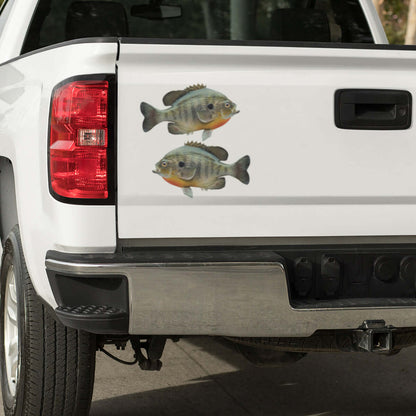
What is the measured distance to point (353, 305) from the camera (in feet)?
11.5

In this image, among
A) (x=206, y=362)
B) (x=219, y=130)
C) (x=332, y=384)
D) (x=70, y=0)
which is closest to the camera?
(x=219, y=130)

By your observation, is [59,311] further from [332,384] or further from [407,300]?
[332,384]

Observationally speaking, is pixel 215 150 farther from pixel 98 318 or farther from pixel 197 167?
pixel 98 318

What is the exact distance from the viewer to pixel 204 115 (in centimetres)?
342

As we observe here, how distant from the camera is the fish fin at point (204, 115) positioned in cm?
342

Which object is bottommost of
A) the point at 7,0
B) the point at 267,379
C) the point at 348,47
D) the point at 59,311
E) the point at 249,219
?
the point at 267,379

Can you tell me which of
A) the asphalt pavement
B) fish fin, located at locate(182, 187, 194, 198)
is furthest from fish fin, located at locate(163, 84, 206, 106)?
the asphalt pavement

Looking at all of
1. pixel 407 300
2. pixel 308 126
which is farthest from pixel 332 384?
pixel 308 126

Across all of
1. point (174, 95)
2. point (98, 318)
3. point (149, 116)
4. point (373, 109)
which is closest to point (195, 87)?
point (174, 95)

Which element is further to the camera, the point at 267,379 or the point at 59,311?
the point at 267,379

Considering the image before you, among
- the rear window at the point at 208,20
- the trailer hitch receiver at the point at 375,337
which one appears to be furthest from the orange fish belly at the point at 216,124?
the rear window at the point at 208,20

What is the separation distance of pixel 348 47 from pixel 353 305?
2.94 ft

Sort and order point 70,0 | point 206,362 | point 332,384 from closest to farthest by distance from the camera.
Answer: point 332,384 → point 206,362 → point 70,0

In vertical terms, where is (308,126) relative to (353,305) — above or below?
above
